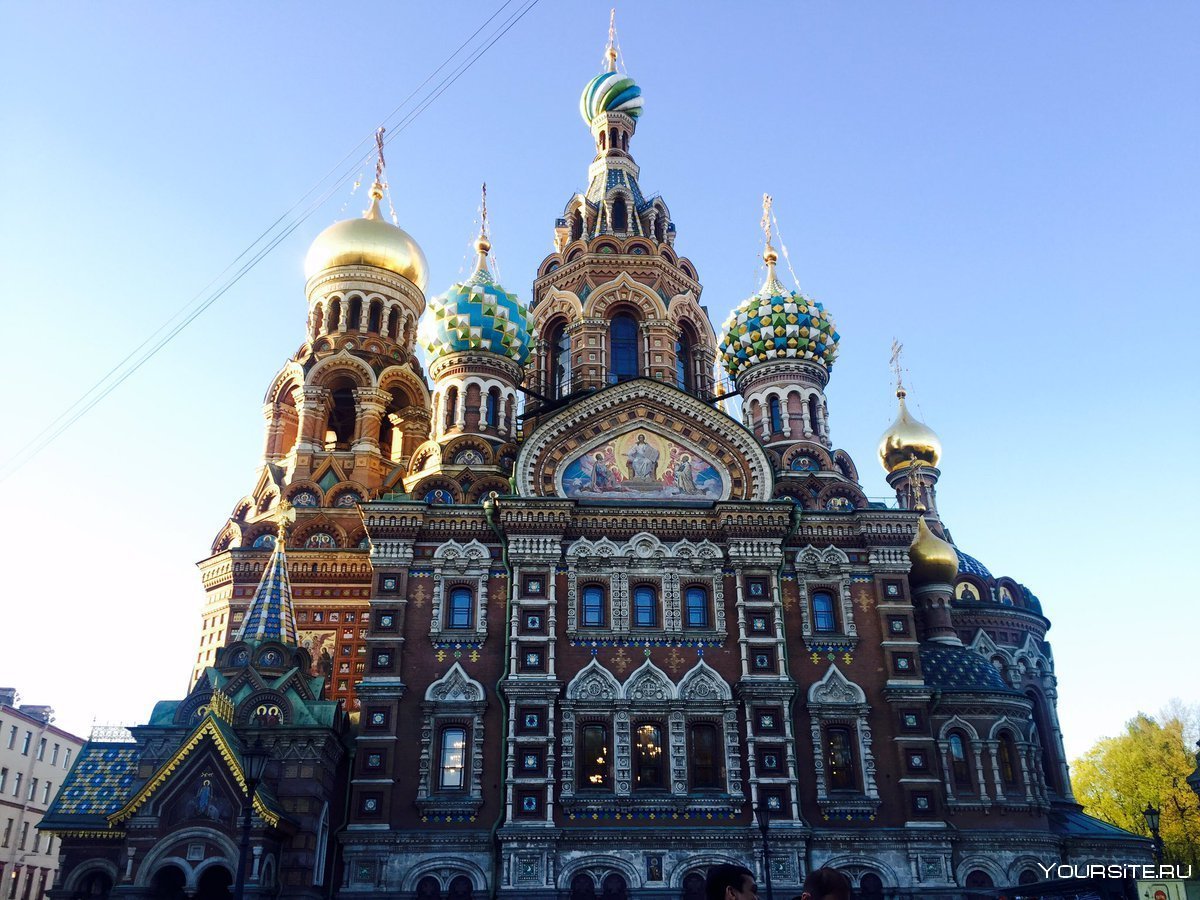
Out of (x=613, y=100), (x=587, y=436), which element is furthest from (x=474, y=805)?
(x=613, y=100)

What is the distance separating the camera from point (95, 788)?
19.7 m

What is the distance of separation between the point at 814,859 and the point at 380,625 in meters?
9.68

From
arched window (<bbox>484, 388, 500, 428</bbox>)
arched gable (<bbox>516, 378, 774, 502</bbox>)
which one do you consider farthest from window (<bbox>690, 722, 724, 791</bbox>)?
arched window (<bbox>484, 388, 500, 428</bbox>)

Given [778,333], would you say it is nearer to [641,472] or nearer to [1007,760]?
[641,472]

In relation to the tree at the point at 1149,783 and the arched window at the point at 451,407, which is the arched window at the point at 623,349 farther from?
the tree at the point at 1149,783

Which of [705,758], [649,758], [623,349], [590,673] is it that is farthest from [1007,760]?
[623,349]

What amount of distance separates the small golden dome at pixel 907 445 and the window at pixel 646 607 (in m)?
13.8

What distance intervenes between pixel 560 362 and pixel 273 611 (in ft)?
36.7

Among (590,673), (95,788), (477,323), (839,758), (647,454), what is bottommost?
(95,788)

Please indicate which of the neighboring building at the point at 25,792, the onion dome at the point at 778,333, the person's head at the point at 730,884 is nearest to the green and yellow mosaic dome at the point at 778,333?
the onion dome at the point at 778,333

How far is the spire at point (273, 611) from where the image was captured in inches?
844

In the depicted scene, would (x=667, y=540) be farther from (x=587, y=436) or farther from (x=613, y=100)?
(x=613, y=100)

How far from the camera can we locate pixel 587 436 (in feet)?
77.6

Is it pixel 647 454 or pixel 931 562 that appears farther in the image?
pixel 931 562
